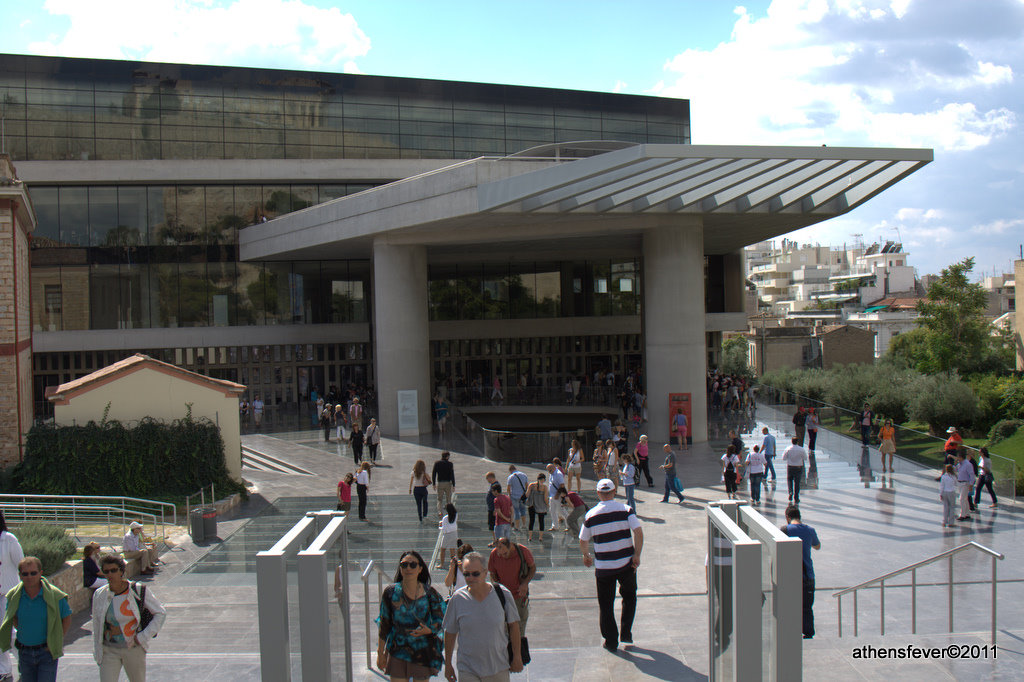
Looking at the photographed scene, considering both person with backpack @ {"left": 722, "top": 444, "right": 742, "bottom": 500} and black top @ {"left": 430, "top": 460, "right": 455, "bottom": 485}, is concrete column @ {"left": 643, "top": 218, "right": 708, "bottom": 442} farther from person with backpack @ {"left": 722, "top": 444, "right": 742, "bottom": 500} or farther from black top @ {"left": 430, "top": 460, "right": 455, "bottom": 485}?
black top @ {"left": 430, "top": 460, "right": 455, "bottom": 485}

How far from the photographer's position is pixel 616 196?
24.5 metres

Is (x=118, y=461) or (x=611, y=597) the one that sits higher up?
(x=611, y=597)

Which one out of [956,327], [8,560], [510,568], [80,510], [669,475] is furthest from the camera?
[956,327]

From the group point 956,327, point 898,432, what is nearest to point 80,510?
point 898,432

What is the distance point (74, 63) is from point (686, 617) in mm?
39117

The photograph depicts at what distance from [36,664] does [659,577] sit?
25.8 feet

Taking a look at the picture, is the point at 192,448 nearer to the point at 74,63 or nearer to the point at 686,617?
the point at 686,617

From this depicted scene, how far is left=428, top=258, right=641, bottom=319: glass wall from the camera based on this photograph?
41.5m

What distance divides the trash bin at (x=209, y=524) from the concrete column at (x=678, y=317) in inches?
593

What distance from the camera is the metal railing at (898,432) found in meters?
17.6

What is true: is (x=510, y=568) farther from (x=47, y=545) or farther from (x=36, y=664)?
(x=47, y=545)

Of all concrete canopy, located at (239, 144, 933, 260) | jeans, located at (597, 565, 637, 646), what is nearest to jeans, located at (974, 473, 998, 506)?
concrete canopy, located at (239, 144, 933, 260)

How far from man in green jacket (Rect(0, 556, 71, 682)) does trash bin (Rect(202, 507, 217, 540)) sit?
9606 millimetres

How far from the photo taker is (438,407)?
3009 cm
